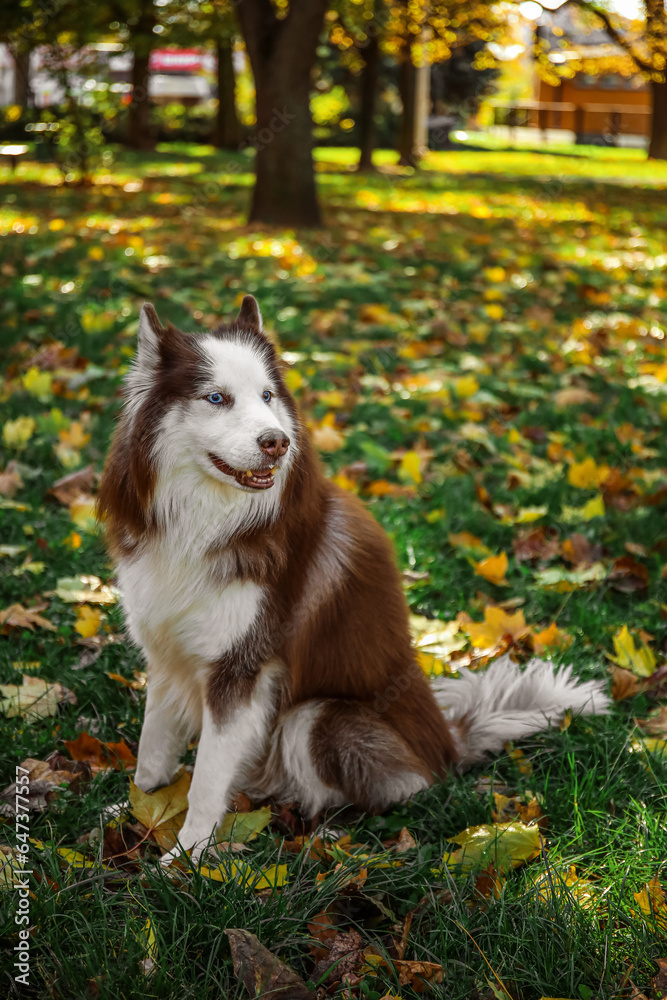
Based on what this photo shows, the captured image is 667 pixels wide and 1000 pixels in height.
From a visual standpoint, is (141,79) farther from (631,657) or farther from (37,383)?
(631,657)

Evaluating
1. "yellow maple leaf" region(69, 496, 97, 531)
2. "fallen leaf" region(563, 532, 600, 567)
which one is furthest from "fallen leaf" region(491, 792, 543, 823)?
"yellow maple leaf" region(69, 496, 97, 531)

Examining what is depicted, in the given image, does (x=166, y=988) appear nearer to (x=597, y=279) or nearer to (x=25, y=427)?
(x=25, y=427)

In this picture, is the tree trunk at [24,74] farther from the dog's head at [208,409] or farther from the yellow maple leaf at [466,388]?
the dog's head at [208,409]

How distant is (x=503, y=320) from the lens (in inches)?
295

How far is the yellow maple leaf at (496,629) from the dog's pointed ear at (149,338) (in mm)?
1676

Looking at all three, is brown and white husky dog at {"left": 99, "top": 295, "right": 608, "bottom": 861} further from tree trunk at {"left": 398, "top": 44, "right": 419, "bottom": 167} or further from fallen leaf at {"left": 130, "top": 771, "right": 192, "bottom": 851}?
tree trunk at {"left": 398, "top": 44, "right": 419, "bottom": 167}

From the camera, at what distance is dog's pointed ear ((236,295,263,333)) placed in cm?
247

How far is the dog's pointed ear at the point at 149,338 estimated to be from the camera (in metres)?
2.27

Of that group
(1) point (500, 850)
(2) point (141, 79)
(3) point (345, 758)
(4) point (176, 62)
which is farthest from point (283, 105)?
(4) point (176, 62)

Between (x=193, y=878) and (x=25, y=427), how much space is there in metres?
3.16

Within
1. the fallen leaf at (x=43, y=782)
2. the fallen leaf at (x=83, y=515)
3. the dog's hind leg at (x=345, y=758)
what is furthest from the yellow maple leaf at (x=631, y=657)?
the fallen leaf at (x=83, y=515)

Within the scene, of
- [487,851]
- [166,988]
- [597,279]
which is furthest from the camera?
[597,279]

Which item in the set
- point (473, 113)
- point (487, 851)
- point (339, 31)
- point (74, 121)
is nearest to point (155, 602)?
point (487, 851)

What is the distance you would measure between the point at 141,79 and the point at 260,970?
2274 centimetres
